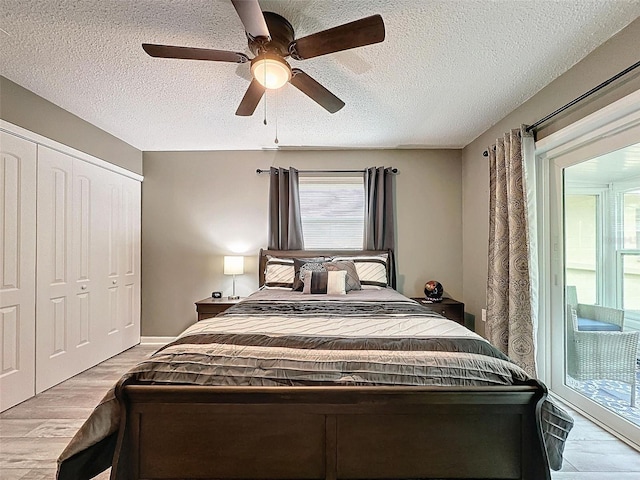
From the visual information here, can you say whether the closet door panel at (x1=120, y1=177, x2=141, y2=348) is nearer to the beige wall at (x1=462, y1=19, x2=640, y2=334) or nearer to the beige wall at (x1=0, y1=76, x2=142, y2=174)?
the beige wall at (x1=0, y1=76, x2=142, y2=174)

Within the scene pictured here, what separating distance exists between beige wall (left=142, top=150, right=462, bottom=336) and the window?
20 cm

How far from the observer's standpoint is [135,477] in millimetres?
1618

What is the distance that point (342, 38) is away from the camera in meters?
1.80

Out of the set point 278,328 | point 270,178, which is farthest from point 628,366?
point 270,178

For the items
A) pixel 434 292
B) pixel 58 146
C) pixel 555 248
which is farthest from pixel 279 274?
pixel 555 248

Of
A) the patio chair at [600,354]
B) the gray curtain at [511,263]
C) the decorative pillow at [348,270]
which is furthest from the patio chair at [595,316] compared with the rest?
the decorative pillow at [348,270]

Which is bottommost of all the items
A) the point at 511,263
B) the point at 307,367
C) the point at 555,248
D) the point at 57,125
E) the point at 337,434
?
the point at 337,434

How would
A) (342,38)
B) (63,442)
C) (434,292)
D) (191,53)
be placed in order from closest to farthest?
(342,38) → (191,53) → (63,442) → (434,292)

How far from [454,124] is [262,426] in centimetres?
332

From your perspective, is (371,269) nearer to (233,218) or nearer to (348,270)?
(348,270)

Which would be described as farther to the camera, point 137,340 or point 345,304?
point 137,340

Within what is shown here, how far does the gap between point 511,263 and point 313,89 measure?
2092 millimetres

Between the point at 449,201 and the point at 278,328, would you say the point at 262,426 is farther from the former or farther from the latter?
the point at 449,201

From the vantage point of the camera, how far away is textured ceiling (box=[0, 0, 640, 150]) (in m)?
1.96
